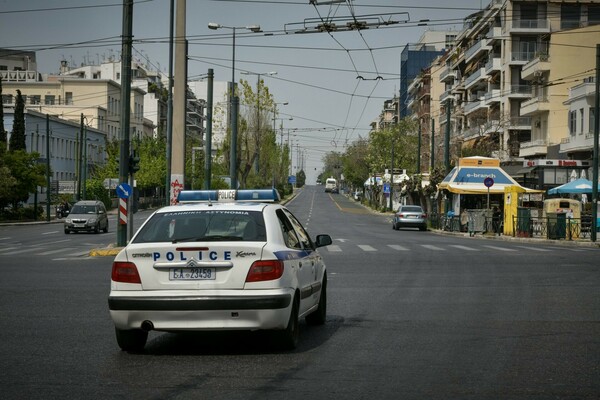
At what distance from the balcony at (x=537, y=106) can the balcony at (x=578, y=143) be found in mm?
10562

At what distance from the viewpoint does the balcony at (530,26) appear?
273ft

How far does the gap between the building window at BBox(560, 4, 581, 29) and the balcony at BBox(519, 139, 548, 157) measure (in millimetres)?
13928

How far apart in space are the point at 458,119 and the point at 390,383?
106 metres

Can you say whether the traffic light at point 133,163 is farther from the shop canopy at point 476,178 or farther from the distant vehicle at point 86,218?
the shop canopy at point 476,178

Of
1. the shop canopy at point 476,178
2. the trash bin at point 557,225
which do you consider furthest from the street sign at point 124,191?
the shop canopy at point 476,178

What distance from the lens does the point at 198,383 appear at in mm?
8438

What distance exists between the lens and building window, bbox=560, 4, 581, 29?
277ft

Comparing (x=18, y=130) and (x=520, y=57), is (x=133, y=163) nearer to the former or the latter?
(x=18, y=130)

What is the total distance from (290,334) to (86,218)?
139 ft

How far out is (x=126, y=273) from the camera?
32.9ft

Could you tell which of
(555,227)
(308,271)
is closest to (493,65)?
(555,227)

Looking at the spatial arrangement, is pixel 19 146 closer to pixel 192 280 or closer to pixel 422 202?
pixel 422 202

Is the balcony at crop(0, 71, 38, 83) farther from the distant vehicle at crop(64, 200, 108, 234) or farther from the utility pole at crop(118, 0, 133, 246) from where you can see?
the utility pole at crop(118, 0, 133, 246)

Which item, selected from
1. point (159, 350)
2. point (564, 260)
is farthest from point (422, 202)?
point (159, 350)
